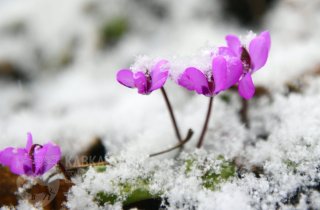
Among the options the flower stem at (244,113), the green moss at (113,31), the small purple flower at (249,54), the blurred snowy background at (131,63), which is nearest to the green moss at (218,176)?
the blurred snowy background at (131,63)

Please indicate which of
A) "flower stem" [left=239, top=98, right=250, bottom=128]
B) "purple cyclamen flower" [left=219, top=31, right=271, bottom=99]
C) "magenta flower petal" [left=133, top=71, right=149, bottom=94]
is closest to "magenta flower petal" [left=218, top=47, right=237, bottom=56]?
"purple cyclamen flower" [left=219, top=31, right=271, bottom=99]

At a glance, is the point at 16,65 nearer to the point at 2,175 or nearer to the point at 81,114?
the point at 81,114

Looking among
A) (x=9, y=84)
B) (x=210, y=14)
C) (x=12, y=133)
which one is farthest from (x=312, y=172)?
(x=9, y=84)

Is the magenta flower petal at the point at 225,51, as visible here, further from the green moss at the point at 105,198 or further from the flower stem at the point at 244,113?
the green moss at the point at 105,198

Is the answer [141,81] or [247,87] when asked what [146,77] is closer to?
[141,81]

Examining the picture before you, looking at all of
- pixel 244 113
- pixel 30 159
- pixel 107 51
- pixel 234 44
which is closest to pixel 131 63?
pixel 107 51

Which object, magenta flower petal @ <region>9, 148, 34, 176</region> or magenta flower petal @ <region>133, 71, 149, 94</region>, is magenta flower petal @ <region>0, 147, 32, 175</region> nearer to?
magenta flower petal @ <region>9, 148, 34, 176</region>
